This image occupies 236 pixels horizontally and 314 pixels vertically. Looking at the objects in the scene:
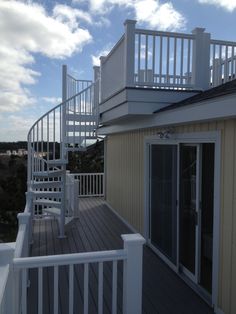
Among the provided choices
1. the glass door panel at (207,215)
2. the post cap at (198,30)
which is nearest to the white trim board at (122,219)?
the glass door panel at (207,215)

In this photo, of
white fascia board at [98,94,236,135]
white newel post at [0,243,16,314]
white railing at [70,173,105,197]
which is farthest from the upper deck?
white railing at [70,173,105,197]

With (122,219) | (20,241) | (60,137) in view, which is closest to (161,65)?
(60,137)

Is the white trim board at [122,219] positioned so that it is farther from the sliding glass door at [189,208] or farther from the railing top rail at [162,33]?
the railing top rail at [162,33]

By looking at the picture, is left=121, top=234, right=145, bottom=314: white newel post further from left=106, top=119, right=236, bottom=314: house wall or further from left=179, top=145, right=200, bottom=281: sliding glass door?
left=179, top=145, right=200, bottom=281: sliding glass door

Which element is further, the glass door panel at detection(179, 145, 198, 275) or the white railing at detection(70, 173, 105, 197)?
the white railing at detection(70, 173, 105, 197)

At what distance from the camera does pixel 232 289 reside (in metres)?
3.14

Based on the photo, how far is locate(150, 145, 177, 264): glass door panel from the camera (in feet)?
15.3

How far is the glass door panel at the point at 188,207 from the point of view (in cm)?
406

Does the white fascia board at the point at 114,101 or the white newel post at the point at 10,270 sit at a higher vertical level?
the white fascia board at the point at 114,101

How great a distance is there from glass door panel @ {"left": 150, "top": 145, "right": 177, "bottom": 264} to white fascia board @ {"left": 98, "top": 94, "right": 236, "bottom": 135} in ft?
1.51

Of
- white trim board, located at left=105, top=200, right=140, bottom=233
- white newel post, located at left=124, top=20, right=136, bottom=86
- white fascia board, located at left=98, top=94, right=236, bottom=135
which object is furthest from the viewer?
white trim board, located at left=105, top=200, right=140, bottom=233

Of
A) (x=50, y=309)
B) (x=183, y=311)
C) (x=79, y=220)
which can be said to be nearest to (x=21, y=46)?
(x=79, y=220)

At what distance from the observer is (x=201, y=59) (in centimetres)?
502

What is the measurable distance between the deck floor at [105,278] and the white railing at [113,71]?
285 cm
